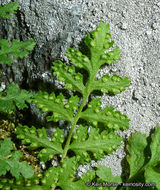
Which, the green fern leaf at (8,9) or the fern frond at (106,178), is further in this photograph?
the fern frond at (106,178)

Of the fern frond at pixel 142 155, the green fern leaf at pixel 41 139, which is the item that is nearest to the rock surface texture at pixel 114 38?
the fern frond at pixel 142 155

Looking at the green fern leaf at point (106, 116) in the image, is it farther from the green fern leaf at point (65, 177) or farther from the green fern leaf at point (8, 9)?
the green fern leaf at point (8, 9)

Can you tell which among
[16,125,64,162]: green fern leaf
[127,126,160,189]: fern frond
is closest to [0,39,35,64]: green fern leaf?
[16,125,64,162]: green fern leaf

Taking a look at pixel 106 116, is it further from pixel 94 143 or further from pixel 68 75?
pixel 68 75

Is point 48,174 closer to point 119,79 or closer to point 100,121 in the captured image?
point 100,121

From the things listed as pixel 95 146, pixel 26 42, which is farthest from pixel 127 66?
pixel 26 42

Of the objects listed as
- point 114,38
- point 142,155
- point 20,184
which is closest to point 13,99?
point 20,184

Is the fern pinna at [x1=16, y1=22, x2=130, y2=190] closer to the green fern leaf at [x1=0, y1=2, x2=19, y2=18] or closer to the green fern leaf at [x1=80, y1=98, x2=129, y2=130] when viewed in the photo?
the green fern leaf at [x1=80, y1=98, x2=129, y2=130]
